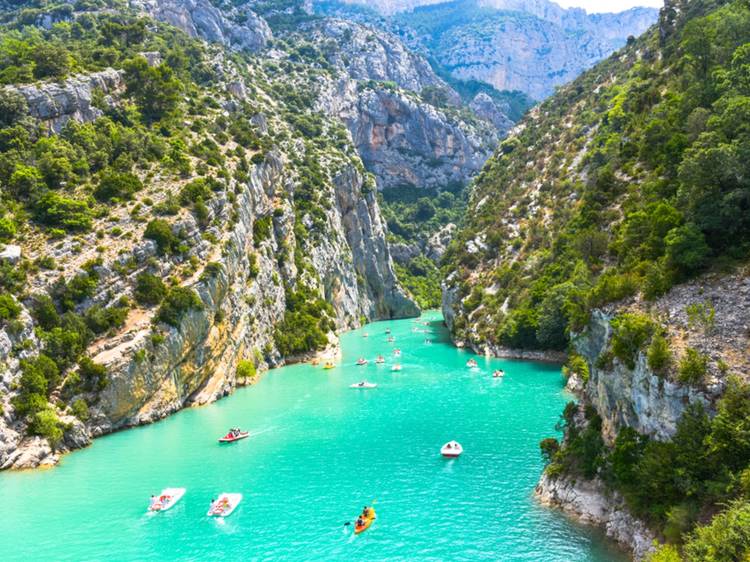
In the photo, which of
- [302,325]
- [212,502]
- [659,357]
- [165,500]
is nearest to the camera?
[659,357]

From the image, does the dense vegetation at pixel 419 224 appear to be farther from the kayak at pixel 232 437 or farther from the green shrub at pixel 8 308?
the green shrub at pixel 8 308

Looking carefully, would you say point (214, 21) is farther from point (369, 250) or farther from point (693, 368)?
point (693, 368)

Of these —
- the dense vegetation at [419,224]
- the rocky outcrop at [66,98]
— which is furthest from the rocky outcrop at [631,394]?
the dense vegetation at [419,224]

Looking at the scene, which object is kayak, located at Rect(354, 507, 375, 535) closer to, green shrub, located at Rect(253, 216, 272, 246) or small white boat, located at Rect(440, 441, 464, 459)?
small white boat, located at Rect(440, 441, 464, 459)

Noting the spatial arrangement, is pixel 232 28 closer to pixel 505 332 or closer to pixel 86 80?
pixel 86 80

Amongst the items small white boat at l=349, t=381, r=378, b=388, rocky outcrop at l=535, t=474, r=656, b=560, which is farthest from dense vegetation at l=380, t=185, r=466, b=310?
rocky outcrop at l=535, t=474, r=656, b=560

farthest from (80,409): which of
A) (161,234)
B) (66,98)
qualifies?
(66,98)

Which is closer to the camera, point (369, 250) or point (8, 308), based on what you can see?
point (8, 308)
